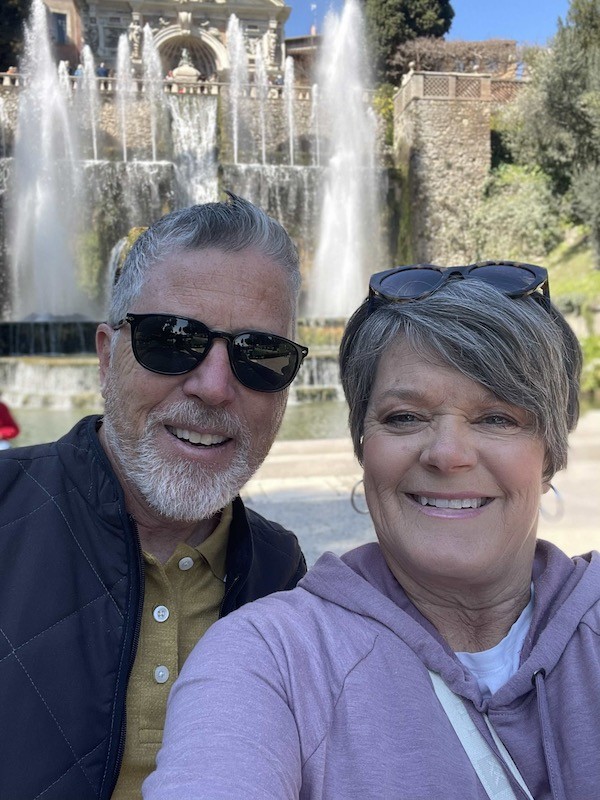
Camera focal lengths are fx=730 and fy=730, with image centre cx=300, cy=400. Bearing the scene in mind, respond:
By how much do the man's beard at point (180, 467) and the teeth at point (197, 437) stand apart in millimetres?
23

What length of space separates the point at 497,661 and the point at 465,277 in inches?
28.9

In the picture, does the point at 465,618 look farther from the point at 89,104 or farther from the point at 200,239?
the point at 89,104

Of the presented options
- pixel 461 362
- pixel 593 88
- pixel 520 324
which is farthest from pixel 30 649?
pixel 593 88

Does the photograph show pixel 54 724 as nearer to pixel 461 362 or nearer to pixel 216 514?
pixel 216 514

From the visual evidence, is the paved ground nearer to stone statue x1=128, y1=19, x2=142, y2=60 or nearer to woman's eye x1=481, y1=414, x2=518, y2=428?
woman's eye x1=481, y1=414, x2=518, y2=428

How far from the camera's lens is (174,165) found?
73.0ft

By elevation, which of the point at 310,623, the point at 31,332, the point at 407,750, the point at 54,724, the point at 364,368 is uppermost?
the point at 364,368

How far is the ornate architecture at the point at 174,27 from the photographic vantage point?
33.5 metres

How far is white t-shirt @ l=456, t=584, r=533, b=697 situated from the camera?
51.9 inches

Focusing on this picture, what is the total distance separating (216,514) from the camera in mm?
1852

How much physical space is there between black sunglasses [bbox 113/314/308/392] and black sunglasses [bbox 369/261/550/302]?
35 centimetres

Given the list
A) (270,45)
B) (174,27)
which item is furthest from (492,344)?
(270,45)

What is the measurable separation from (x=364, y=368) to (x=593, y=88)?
68.5 feet

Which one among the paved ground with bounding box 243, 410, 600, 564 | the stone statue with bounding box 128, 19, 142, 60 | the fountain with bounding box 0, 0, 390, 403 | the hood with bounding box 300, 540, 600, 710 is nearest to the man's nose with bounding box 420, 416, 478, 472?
the hood with bounding box 300, 540, 600, 710
